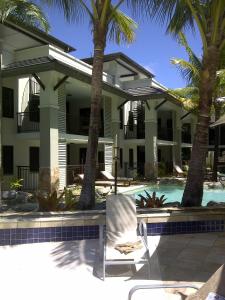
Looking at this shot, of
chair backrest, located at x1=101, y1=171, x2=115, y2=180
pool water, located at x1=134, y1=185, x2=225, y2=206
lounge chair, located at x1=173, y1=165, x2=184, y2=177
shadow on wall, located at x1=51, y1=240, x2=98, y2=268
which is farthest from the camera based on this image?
lounge chair, located at x1=173, y1=165, x2=184, y2=177

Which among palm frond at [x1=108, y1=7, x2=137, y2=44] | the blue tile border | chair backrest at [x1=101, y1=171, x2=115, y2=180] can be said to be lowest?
the blue tile border

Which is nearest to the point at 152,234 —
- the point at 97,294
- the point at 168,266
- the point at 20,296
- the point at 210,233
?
the point at 210,233

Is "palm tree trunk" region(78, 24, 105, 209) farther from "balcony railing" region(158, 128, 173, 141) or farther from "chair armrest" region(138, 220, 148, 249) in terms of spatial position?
"balcony railing" region(158, 128, 173, 141)

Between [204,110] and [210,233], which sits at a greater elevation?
[204,110]

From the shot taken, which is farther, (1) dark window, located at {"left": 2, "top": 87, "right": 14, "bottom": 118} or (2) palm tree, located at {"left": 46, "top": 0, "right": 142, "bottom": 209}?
(1) dark window, located at {"left": 2, "top": 87, "right": 14, "bottom": 118}

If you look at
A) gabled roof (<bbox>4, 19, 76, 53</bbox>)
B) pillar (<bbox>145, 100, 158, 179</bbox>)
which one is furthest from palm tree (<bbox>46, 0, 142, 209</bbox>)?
pillar (<bbox>145, 100, 158, 179</bbox>)

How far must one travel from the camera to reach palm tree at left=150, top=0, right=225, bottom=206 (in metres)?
8.49

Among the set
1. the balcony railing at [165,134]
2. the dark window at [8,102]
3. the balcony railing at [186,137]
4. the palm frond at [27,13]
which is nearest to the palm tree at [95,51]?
the palm frond at [27,13]

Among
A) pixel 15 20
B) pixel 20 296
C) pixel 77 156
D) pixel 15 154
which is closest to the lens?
pixel 20 296

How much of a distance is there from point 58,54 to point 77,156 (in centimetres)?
846

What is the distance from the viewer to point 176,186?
A: 21.8 metres

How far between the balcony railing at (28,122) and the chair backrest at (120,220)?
42.4ft

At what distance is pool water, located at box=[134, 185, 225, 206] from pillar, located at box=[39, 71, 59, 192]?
4.20m

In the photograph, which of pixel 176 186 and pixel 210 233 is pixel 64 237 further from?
pixel 176 186
